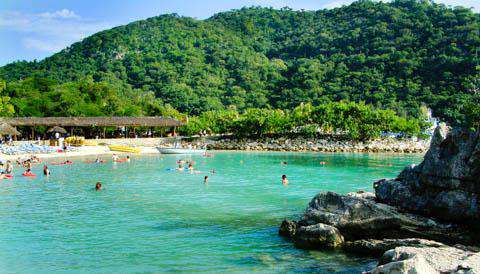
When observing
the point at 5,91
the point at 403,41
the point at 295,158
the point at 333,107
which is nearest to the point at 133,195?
the point at 295,158

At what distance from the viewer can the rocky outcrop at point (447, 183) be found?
13.6 meters

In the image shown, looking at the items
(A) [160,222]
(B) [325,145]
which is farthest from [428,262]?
(B) [325,145]

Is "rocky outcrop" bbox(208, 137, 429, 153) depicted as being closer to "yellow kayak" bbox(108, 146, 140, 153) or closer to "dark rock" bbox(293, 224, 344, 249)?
"yellow kayak" bbox(108, 146, 140, 153)

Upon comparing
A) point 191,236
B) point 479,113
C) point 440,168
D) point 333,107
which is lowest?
point 191,236

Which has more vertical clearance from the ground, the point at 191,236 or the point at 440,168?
the point at 440,168

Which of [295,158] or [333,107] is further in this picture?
[333,107]

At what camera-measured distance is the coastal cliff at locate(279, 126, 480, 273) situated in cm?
1355

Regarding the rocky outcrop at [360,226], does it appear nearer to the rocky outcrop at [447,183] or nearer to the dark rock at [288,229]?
the dark rock at [288,229]

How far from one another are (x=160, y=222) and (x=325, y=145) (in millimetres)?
44972

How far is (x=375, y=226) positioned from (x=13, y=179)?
2504 cm

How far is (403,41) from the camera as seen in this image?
109 m

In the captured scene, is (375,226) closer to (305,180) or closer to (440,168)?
(440,168)

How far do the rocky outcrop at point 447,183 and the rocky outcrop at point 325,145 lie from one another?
141ft

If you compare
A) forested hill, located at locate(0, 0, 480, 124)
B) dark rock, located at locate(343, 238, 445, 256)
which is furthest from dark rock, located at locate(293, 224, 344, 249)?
forested hill, located at locate(0, 0, 480, 124)
